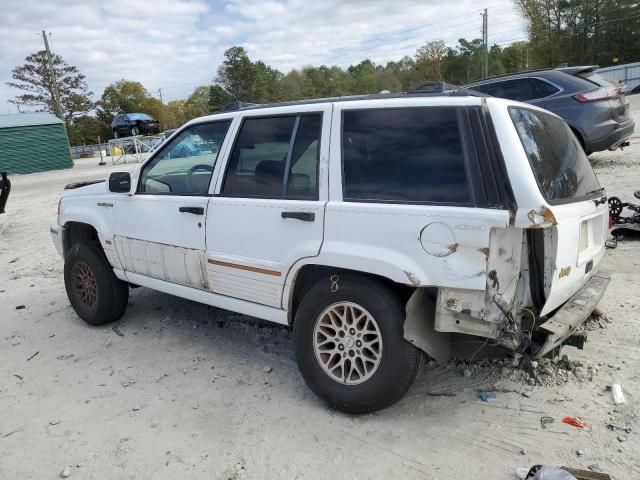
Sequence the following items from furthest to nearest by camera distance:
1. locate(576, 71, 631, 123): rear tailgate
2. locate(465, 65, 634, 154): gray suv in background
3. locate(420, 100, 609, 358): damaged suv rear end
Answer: locate(576, 71, 631, 123): rear tailgate < locate(465, 65, 634, 154): gray suv in background < locate(420, 100, 609, 358): damaged suv rear end

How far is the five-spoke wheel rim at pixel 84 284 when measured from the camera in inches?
190

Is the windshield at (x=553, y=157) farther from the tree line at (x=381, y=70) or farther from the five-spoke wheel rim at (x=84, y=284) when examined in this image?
the tree line at (x=381, y=70)

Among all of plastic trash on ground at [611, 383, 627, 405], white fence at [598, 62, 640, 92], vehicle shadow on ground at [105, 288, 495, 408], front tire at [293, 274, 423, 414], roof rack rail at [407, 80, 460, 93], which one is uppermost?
white fence at [598, 62, 640, 92]

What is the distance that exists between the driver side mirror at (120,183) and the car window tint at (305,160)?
178cm

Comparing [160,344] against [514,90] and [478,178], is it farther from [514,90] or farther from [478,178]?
[514,90]

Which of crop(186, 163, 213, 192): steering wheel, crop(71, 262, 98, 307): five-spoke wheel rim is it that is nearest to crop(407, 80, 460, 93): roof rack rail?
A: crop(186, 163, 213, 192): steering wheel

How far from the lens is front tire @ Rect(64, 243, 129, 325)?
4.74m

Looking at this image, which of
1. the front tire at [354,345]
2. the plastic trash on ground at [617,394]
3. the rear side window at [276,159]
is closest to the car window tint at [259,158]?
the rear side window at [276,159]

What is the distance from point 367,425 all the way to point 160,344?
7.20ft

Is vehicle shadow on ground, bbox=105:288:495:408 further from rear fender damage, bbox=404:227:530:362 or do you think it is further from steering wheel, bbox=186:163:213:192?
steering wheel, bbox=186:163:213:192

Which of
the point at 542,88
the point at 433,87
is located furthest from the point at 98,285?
the point at 542,88

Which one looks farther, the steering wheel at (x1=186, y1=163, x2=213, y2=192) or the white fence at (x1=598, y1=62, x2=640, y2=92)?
the white fence at (x1=598, y1=62, x2=640, y2=92)

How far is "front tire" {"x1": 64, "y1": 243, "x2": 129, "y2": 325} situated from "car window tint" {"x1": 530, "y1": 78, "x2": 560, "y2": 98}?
749cm

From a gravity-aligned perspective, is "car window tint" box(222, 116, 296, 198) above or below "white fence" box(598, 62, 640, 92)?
below
